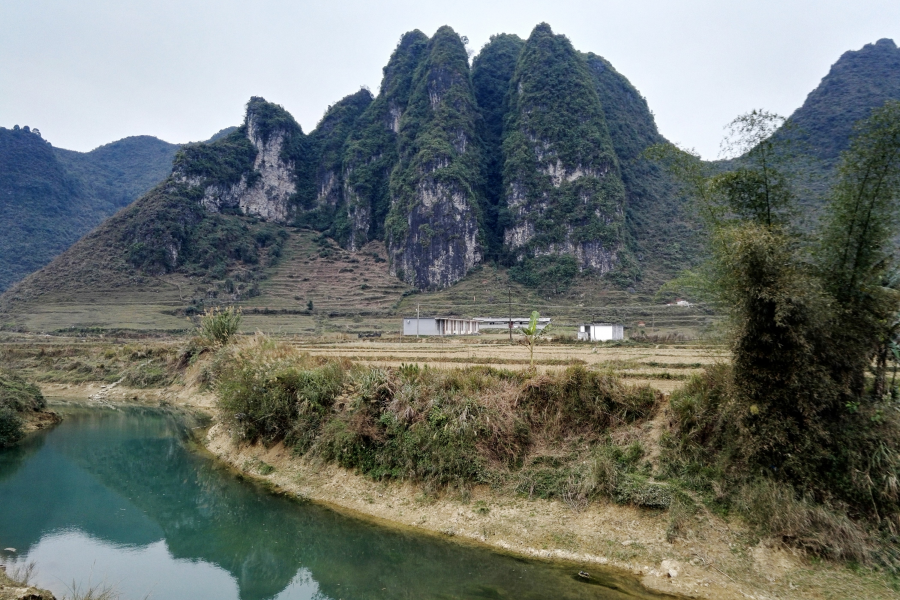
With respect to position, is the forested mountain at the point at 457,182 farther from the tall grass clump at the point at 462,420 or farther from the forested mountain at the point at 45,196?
the tall grass clump at the point at 462,420

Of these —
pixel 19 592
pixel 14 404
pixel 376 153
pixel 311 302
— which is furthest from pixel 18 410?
pixel 376 153

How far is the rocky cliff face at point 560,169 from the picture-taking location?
9031 centimetres

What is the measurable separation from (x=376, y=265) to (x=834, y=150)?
81.1m

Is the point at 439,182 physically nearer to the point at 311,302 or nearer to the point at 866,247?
the point at 311,302

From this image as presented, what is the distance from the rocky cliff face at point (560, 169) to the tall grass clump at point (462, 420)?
78.3 metres

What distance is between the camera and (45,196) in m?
125

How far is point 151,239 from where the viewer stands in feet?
289

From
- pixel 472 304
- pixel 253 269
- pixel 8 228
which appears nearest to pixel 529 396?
pixel 472 304

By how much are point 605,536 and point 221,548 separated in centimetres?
807

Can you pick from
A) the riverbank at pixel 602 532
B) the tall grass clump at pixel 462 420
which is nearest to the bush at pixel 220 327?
the riverbank at pixel 602 532

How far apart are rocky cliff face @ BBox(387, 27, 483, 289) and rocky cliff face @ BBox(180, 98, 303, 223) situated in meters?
30.6

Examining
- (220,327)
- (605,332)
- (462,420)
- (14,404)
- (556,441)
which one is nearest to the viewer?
(556,441)

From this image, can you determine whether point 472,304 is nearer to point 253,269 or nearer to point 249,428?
point 253,269

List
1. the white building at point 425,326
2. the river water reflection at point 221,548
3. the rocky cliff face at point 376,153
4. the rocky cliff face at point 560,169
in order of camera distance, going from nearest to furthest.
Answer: the river water reflection at point 221,548 < the white building at point 425,326 < the rocky cliff face at point 560,169 < the rocky cliff face at point 376,153
